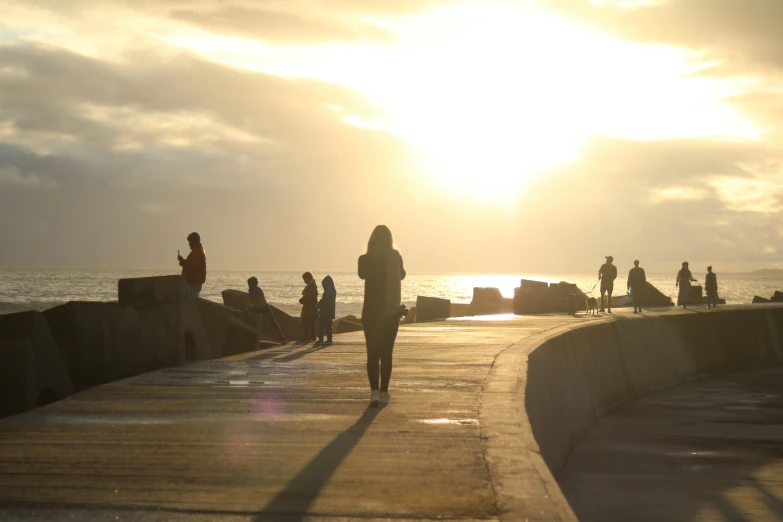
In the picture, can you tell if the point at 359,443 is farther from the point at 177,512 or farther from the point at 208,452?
the point at 177,512

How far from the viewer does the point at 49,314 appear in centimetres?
1378

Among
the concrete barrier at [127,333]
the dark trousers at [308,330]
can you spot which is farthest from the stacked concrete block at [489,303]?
the concrete barrier at [127,333]

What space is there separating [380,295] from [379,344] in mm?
492

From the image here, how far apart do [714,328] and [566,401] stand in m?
15.3

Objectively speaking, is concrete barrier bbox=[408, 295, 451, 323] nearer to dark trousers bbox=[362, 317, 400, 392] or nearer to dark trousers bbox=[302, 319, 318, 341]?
dark trousers bbox=[302, 319, 318, 341]

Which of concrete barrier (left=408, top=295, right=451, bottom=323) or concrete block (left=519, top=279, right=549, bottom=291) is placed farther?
concrete block (left=519, top=279, right=549, bottom=291)

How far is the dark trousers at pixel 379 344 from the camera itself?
9461 millimetres

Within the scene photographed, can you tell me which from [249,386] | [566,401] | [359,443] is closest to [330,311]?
[566,401]

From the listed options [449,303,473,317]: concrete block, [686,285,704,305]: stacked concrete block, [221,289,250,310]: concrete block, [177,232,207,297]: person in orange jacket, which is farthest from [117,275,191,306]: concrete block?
[686,285,704,305]: stacked concrete block

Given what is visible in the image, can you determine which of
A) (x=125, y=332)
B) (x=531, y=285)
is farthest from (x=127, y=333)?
(x=531, y=285)

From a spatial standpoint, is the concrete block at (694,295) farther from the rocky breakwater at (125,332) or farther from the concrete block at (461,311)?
the rocky breakwater at (125,332)

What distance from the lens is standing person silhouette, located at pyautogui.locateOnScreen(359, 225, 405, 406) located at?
947cm

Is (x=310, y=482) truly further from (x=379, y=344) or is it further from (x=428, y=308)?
(x=428, y=308)

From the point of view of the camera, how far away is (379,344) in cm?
956
